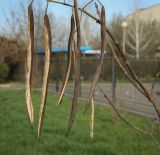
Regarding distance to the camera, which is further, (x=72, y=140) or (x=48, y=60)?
(x=72, y=140)

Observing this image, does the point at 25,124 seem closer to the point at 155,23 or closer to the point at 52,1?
the point at 52,1

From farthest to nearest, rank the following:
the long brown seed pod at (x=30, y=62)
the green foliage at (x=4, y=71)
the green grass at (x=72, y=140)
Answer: the green foliage at (x=4, y=71), the green grass at (x=72, y=140), the long brown seed pod at (x=30, y=62)

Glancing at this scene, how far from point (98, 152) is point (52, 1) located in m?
6.03

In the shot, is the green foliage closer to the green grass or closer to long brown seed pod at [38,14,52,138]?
the green grass

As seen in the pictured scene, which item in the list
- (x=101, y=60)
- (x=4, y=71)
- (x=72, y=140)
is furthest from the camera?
(x=4, y=71)

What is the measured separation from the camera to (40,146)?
300 inches

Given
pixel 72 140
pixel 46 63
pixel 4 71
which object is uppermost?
pixel 46 63

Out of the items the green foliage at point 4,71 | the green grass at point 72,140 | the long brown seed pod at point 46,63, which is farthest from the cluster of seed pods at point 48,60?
the green foliage at point 4,71

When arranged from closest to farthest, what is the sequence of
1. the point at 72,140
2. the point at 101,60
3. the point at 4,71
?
the point at 101,60 < the point at 72,140 < the point at 4,71

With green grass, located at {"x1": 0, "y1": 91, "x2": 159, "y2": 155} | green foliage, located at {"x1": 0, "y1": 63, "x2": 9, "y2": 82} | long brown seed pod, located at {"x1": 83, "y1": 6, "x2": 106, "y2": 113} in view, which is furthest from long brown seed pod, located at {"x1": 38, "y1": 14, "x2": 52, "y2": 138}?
green foliage, located at {"x1": 0, "y1": 63, "x2": 9, "y2": 82}

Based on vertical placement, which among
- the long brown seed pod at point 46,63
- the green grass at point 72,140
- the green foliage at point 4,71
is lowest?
the green grass at point 72,140

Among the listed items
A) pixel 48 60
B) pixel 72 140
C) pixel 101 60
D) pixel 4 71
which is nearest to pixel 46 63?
pixel 48 60

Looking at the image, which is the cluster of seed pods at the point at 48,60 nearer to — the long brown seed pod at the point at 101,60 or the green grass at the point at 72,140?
the long brown seed pod at the point at 101,60

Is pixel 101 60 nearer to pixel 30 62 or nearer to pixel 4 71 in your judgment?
pixel 30 62
